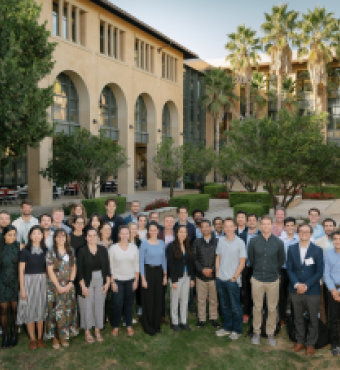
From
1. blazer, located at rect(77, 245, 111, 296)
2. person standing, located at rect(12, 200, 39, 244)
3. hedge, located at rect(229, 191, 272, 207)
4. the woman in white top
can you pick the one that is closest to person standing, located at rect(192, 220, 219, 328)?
the woman in white top

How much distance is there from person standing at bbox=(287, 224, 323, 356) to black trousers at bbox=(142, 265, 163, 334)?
2.21 metres

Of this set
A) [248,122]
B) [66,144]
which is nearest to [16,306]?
[248,122]

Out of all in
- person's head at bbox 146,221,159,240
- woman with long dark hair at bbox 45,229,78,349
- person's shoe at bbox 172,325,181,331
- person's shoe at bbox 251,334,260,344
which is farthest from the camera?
person's shoe at bbox 172,325,181,331

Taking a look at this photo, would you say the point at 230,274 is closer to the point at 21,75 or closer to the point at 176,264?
the point at 176,264

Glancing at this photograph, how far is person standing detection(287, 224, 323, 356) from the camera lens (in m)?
5.65

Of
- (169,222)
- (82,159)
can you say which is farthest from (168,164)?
(169,222)

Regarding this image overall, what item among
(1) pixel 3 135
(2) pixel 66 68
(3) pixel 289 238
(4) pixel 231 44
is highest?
(4) pixel 231 44

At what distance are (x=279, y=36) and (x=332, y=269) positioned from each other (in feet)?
117

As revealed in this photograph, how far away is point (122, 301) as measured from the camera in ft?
20.7

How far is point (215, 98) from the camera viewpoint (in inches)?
1599

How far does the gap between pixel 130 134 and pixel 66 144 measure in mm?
11759

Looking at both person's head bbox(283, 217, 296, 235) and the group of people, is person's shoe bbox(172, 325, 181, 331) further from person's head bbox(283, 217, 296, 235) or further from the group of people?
person's head bbox(283, 217, 296, 235)

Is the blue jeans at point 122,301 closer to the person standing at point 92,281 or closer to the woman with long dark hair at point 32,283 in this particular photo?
the person standing at point 92,281

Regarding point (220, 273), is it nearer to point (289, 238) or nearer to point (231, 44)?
point (289, 238)
